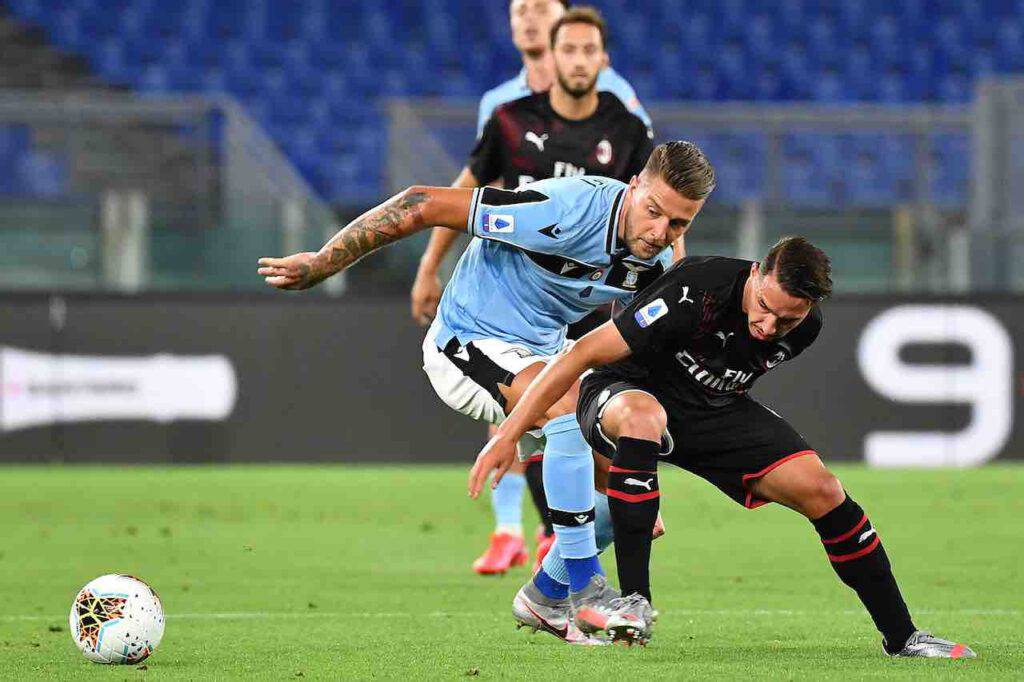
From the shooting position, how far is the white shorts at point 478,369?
5.36 metres

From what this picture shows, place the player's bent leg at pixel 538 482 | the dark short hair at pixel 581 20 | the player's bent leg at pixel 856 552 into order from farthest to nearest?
the dark short hair at pixel 581 20 < the player's bent leg at pixel 538 482 < the player's bent leg at pixel 856 552

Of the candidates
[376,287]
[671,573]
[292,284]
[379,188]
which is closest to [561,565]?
[292,284]

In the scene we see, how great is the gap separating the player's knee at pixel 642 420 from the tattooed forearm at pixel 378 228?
2.82 ft

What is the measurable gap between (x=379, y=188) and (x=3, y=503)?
23.4ft

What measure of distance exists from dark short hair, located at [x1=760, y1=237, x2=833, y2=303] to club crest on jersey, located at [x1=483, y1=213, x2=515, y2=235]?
877mm

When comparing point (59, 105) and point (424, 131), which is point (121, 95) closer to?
point (59, 105)

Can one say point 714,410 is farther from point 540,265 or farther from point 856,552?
point 540,265

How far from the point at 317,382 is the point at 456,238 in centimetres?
531

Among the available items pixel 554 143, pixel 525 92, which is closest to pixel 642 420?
pixel 554 143

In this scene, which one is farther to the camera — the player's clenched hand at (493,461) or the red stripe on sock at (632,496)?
the red stripe on sock at (632,496)

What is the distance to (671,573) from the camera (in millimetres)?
7074

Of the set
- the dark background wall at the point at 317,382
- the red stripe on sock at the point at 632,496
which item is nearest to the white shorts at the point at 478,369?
the red stripe on sock at the point at 632,496

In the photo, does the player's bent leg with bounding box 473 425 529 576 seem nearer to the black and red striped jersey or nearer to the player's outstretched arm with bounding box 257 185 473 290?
the black and red striped jersey

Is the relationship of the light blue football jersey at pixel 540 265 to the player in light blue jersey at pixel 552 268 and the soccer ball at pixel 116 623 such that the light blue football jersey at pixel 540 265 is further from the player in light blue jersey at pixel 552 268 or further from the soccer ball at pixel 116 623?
the soccer ball at pixel 116 623
